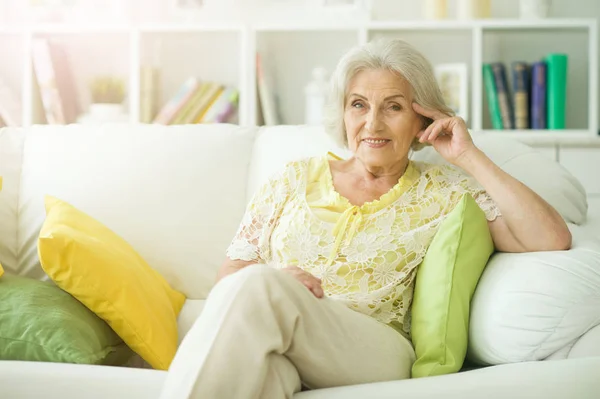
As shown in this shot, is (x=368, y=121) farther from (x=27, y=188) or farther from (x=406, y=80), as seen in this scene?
(x=27, y=188)

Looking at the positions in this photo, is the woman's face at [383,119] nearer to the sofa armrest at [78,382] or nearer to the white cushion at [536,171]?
the white cushion at [536,171]

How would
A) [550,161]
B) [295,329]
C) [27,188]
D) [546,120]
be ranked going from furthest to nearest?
[546,120] < [27,188] < [550,161] < [295,329]

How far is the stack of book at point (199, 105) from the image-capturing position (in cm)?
345

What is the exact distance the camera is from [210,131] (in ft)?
7.33

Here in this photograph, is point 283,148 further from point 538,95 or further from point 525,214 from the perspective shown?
point 538,95

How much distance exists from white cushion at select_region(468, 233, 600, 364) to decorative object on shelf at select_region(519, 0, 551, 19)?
2.03 m

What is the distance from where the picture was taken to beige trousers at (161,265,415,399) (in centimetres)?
121

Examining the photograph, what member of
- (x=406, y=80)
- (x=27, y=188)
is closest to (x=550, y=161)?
(x=406, y=80)

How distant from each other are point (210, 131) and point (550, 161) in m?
0.92

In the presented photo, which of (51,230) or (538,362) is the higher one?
(51,230)

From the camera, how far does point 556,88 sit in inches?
129

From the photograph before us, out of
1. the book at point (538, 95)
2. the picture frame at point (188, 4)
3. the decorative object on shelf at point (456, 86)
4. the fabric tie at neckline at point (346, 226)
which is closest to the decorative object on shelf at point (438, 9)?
the decorative object on shelf at point (456, 86)

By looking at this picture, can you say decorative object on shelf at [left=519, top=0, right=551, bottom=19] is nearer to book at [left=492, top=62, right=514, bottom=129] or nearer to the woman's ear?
book at [left=492, top=62, right=514, bottom=129]

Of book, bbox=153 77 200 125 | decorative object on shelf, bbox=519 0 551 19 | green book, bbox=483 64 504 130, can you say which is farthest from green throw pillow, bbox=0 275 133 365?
decorative object on shelf, bbox=519 0 551 19
